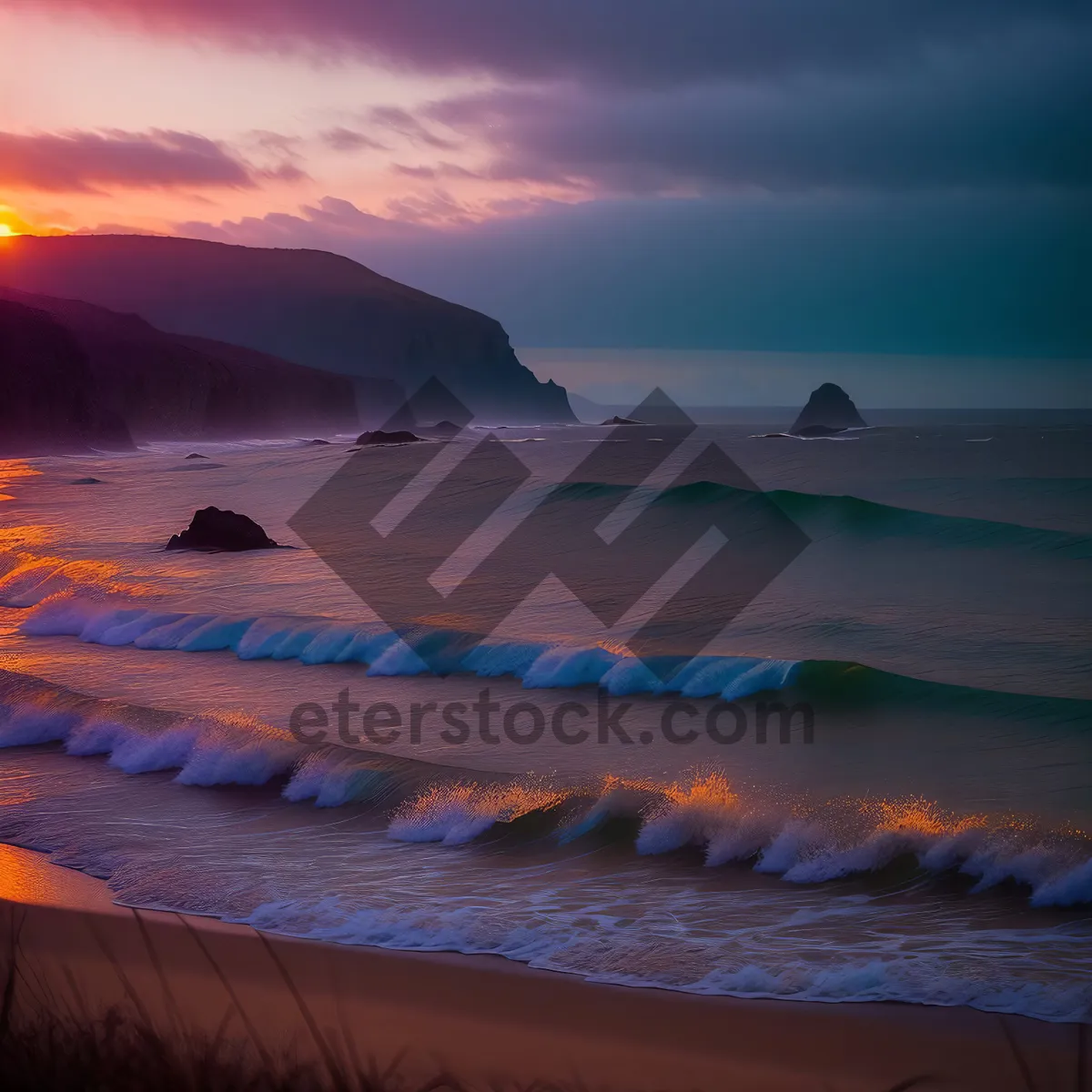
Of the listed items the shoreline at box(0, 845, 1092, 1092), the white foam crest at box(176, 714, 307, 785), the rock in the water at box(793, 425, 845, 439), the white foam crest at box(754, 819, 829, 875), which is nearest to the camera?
the shoreline at box(0, 845, 1092, 1092)

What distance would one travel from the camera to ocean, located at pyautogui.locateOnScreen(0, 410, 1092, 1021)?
5.50m

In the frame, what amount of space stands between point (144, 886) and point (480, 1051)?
2778mm

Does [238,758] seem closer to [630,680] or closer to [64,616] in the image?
Result: [630,680]

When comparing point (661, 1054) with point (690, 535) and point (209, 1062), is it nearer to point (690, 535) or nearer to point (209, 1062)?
point (209, 1062)

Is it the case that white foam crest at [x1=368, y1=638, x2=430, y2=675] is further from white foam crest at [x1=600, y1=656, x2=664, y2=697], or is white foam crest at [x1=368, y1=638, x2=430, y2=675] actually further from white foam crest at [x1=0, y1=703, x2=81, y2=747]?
white foam crest at [x1=0, y1=703, x2=81, y2=747]

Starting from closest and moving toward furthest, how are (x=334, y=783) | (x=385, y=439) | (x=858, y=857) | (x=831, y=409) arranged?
(x=858, y=857)
(x=334, y=783)
(x=385, y=439)
(x=831, y=409)

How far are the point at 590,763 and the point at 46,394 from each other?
72667mm

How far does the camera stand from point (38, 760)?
8.81 meters

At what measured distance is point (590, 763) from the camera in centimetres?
835

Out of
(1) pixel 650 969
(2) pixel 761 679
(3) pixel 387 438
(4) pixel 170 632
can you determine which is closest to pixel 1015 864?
(1) pixel 650 969

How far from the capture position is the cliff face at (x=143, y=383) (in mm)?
71250

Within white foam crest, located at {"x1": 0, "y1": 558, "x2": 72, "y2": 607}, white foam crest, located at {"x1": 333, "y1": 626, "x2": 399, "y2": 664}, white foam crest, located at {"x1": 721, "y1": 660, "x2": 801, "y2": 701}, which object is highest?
white foam crest, located at {"x1": 0, "y1": 558, "x2": 72, "y2": 607}

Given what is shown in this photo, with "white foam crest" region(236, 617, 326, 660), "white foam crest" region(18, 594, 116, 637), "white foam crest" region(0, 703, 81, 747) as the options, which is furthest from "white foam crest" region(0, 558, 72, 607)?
"white foam crest" region(0, 703, 81, 747)

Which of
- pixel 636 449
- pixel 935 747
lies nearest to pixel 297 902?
pixel 935 747
